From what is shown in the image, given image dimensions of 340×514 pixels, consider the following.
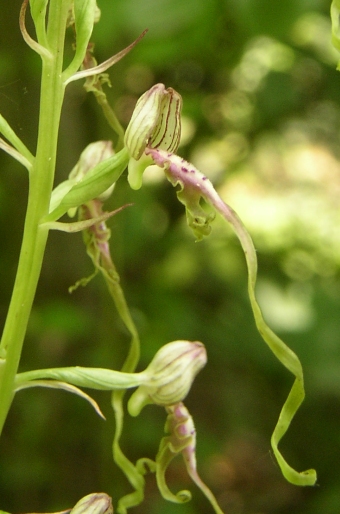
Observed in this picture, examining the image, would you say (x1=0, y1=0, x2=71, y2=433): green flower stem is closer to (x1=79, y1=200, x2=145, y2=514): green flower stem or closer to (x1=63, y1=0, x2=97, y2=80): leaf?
(x1=63, y1=0, x2=97, y2=80): leaf

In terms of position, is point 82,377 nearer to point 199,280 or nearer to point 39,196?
point 39,196

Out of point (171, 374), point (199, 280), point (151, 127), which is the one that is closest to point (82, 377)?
point (171, 374)

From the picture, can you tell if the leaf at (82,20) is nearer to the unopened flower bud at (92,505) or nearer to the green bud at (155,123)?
the green bud at (155,123)

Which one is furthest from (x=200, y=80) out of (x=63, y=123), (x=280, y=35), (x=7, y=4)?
(x=280, y=35)

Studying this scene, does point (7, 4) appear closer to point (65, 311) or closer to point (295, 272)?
point (65, 311)

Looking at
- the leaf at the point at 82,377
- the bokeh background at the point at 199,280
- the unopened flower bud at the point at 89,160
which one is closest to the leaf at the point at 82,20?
the unopened flower bud at the point at 89,160

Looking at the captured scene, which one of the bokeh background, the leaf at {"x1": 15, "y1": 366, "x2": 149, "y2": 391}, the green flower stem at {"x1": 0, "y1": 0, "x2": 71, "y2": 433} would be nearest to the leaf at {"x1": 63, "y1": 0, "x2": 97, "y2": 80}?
the green flower stem at {"x1": 0, "y1": 0, "x2": 71, "y2": 433}
